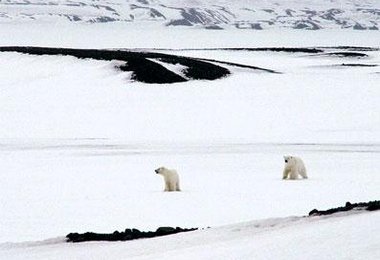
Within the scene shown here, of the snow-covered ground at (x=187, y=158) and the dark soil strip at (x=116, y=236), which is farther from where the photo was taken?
the dark soil strip at (x=116, y=236)

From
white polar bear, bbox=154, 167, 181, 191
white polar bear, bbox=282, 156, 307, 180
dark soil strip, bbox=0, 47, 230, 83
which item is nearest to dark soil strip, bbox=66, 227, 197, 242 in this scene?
white polar bear, bbox=154, 167, 181, 191

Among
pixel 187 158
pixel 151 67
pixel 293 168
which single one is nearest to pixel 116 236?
pixel 293 168

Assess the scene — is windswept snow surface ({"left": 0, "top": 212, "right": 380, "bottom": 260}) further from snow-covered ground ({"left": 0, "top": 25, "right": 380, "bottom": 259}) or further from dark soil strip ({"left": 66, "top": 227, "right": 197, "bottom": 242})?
dark soil strip ({"left": 66, "top": 227, "right": 197, "bottom": 242})

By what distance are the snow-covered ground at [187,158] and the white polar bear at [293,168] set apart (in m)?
0.47

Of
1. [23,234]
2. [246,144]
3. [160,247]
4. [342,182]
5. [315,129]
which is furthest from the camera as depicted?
[315,129]

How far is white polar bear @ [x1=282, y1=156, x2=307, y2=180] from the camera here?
16266 millimetres

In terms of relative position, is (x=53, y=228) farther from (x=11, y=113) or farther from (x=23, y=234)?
(x=11, y=113)

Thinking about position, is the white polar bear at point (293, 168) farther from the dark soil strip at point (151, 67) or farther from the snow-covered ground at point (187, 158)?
the dark soil strip at point (151, 67)

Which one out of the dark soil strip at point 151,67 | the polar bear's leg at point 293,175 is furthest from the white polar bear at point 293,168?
the dark soil strip at point 151,67

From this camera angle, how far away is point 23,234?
1080cm

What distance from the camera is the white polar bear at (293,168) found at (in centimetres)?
1627

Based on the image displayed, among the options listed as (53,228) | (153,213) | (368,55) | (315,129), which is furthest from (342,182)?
(368,55)

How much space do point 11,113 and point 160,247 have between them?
26532 millimetres

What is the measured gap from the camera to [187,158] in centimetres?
2155
